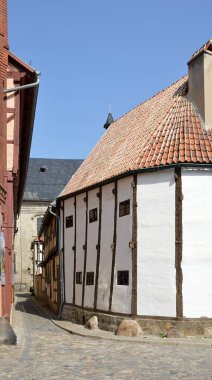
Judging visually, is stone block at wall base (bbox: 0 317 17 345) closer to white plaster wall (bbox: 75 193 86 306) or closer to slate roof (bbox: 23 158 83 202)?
white plaster wall (bbox: 75 193 86 306)

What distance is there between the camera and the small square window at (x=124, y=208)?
17.3m

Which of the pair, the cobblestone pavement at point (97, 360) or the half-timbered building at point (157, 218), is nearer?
the cobblestone pavement at point (97, 360)

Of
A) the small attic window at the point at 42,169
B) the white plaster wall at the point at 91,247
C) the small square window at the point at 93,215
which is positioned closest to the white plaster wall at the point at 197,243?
the white plaster wall at the point at 91,247

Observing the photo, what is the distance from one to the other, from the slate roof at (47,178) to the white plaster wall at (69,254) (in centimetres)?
3121

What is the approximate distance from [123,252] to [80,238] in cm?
402

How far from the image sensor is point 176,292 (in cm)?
1566

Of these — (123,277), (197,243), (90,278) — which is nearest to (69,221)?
(90,278)

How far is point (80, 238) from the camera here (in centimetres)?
2097

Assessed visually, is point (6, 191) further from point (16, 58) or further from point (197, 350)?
point (197, 350)

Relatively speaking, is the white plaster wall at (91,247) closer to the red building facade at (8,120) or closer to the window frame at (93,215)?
the window frame at (93,215)

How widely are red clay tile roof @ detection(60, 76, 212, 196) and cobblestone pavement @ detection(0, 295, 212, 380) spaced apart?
219 inches

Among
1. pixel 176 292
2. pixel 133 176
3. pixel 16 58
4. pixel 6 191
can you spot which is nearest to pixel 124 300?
pixel 176 292

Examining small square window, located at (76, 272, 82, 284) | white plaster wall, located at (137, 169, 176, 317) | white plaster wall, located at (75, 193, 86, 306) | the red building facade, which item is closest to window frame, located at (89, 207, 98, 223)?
white plaster wall, located at (75, 193, 86, 306)

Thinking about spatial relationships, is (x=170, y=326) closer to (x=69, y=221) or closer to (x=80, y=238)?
(x=80, y=238)
